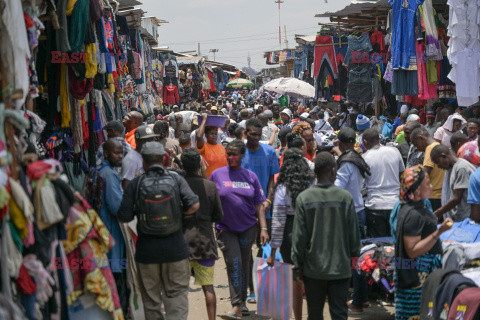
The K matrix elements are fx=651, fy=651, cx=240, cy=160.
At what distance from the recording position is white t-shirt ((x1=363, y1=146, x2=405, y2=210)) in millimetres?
7410

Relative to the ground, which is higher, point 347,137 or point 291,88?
point 291,88

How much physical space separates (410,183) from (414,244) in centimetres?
49

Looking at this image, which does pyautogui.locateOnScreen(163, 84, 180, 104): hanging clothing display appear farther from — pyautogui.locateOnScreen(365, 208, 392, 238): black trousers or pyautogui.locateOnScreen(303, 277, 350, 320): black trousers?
pyautogui.locateOnScreen(303, 277, 350, 320): black trousers

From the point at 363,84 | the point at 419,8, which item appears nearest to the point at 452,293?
the point at 419,8

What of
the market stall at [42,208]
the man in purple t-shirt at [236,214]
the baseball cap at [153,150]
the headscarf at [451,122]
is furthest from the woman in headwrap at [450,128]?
the market stall at [42,208]

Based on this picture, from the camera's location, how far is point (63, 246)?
4.57 m

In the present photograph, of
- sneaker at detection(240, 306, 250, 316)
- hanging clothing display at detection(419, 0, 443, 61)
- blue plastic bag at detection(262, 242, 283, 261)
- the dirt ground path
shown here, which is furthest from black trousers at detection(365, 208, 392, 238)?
hanging clothing display at detection(419, 0, 443, 61)

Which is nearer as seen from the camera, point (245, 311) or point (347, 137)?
point (245, 311)

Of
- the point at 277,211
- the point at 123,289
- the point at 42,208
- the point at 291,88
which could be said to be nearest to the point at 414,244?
the point at 277,211

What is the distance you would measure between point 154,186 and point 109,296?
3.61ft

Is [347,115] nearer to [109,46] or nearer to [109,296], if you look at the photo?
[109,46]

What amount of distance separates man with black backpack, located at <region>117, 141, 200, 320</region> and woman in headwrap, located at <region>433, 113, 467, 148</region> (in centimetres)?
649

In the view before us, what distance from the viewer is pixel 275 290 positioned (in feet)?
20.7

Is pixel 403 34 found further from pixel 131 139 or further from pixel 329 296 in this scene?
pixel 329 296
